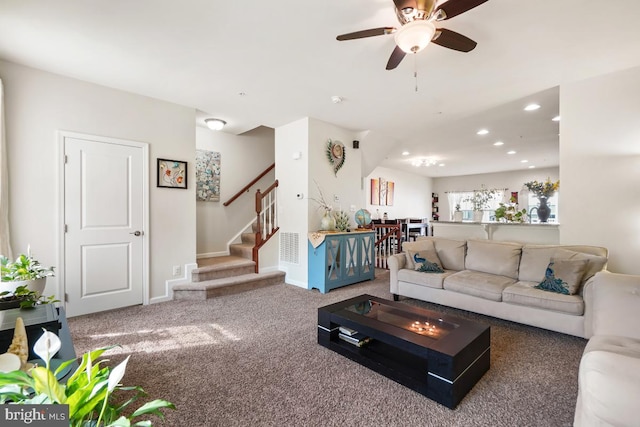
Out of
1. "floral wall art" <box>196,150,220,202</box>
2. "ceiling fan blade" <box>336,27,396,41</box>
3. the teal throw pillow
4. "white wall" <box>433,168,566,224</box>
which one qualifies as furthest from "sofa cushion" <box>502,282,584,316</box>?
"white wall" <box>433,168,566,224</box>

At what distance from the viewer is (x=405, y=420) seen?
1661mm

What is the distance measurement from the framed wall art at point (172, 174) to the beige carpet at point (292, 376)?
1713 mm

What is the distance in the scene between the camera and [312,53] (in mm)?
2768

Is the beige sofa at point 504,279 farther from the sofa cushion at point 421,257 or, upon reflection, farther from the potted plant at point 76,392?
the potted plant at point 76,392

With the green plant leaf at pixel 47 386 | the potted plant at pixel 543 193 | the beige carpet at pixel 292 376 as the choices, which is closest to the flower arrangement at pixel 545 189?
the potted plant at pixel 543 193

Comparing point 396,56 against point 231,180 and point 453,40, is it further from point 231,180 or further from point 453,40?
point 231,180

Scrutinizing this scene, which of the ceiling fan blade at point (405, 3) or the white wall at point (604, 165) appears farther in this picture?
the white wall at point (604, 165)

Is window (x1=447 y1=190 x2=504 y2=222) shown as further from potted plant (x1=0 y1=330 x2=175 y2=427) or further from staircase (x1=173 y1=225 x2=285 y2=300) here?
potted plant (x1=0 y1=330 x2=175 y2=427)

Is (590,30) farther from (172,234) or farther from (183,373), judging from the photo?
(172,234)

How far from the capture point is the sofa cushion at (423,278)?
3447 millimetres

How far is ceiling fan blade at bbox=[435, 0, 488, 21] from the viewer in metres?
1.80

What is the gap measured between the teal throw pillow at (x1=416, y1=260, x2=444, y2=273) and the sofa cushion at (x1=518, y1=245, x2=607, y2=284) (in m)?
0.85

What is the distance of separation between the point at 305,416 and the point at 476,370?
1205mm

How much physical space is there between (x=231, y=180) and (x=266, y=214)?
0.98m
